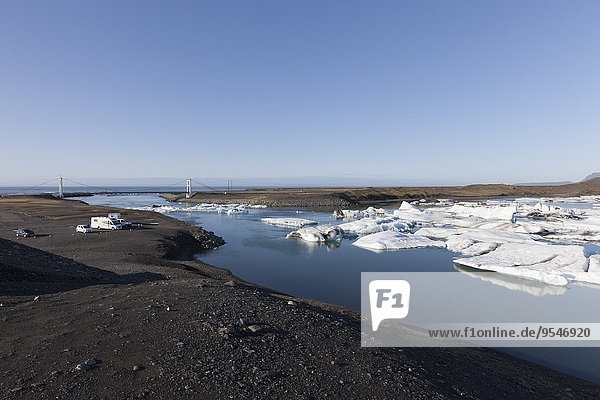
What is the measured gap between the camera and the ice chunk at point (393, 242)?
25597 mm

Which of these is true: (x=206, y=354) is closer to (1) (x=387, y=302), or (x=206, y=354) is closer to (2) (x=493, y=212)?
(1) (x=387, y=302)

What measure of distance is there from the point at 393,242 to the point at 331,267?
8.23m

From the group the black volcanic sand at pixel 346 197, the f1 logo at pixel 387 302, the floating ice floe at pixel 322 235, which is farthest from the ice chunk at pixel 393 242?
the black volcanic sand at pixel 346 197

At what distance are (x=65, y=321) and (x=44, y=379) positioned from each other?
2.67m

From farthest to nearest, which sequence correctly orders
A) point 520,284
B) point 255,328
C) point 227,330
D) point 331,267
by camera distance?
1. point 331,267
2. point 520,284
3. point 255,328
4. point 227,330

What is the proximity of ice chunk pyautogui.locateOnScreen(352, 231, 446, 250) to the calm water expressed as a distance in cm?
86

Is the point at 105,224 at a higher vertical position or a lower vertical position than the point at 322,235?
higher

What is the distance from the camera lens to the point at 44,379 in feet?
15.3

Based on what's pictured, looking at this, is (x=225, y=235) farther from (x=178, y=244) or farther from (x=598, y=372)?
(x=598, y=372)

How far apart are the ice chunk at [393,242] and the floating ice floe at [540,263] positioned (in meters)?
5.51

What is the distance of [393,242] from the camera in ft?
85.5

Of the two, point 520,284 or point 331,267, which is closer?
point 520,284

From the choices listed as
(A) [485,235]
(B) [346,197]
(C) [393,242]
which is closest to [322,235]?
(C) [393,242]

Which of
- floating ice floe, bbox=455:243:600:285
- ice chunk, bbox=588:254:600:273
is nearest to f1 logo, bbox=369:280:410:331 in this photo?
floating ice floe, bbox=455:243:600:285
